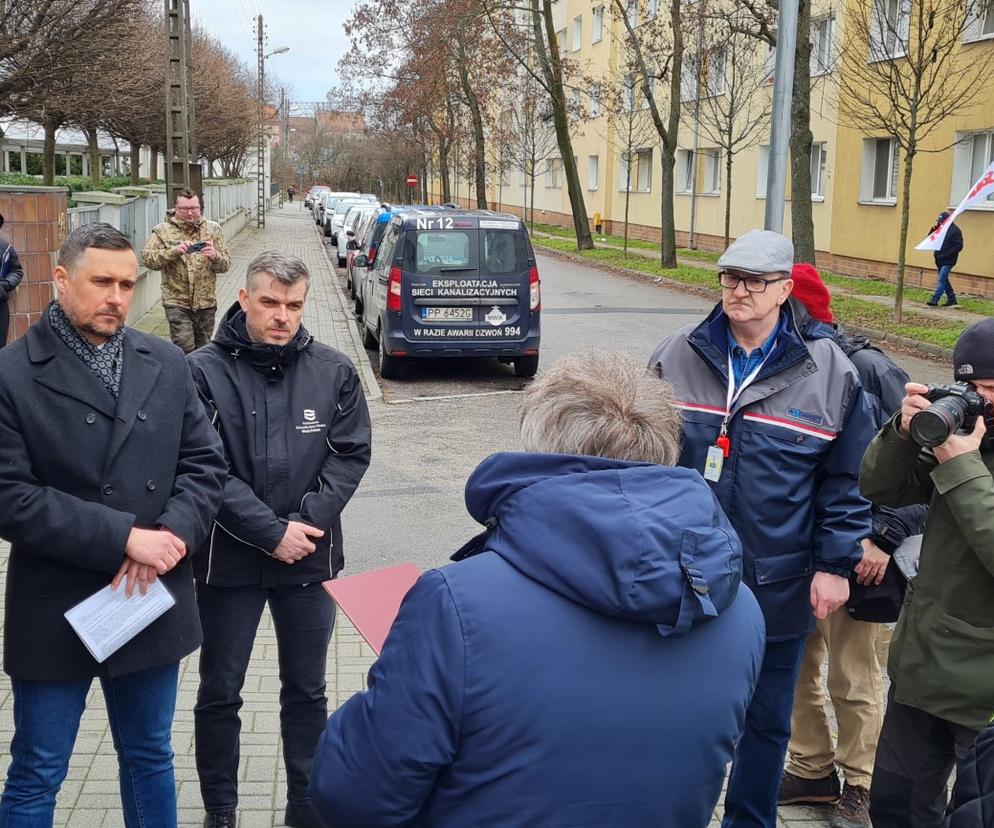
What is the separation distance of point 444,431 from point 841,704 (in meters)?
6.94

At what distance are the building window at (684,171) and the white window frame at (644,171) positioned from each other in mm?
2878

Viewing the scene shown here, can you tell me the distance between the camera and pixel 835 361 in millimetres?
3480

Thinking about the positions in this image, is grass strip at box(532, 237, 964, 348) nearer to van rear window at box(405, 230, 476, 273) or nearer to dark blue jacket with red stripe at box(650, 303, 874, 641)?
van rear window at box(405, 230, 476, 273)

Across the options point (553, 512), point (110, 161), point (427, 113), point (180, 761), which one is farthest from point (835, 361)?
point (110, 161)

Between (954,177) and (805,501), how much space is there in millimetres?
20591

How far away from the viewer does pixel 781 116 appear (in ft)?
35.1

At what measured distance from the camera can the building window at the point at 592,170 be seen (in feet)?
152

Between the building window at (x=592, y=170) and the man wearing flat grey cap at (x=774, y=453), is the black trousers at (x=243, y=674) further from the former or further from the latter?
the building window at (x=592, y=170)

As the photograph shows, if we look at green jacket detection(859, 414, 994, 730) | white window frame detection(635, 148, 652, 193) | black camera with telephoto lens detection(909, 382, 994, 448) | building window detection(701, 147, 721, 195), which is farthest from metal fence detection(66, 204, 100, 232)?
white window frame detection(635, 148, 652, 193)

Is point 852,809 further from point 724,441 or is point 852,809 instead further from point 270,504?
point 270,504

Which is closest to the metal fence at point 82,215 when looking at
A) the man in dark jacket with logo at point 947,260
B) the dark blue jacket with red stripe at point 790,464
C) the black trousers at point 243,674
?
the black trousers at point 243,674

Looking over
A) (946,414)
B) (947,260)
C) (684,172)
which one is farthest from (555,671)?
(684,172)

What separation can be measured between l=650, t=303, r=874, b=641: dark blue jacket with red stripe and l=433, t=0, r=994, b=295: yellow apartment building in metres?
16.9

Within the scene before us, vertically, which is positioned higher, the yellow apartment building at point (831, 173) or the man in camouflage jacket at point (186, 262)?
the yellow apartment building at point (831, 173)
